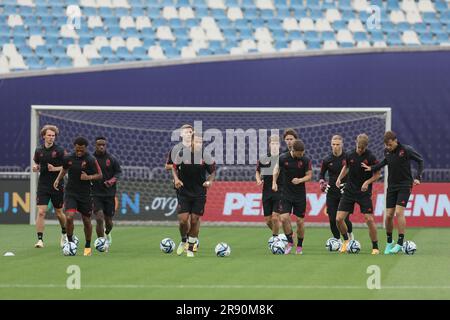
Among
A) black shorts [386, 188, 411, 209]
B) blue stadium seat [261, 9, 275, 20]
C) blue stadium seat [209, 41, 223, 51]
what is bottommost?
black shorts [386, 188, 411, 209]

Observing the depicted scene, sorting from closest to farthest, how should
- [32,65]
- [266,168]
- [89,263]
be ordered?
[89,263], [266,168], [32,65]

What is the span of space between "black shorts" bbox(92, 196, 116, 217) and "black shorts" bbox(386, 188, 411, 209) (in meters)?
5.37

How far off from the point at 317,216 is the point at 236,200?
219cm

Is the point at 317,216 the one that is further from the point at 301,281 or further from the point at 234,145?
the point at 301,281

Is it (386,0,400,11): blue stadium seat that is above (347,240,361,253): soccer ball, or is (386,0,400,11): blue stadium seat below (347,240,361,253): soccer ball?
above

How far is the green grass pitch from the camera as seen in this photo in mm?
13570

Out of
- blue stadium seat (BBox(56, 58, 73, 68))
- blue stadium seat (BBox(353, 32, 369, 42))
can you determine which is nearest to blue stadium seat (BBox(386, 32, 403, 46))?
blue stadium seat (BBox(353, 32, 369, 42))

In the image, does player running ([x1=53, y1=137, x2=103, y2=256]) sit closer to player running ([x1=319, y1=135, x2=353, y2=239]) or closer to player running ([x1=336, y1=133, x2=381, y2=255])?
player running ([x1=319, y1=135, x2=353, y2=239])

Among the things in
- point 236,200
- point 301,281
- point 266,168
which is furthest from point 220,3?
point 301,281

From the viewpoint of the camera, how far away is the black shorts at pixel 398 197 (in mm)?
19984

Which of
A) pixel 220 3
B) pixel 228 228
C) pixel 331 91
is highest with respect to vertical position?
pixel 220 3

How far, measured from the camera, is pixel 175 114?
30672mm

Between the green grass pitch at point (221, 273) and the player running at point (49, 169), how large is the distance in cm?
83

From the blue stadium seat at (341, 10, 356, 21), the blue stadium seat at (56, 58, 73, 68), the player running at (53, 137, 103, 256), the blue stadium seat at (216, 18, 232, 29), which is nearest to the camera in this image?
the player running at (53, 137, 103, 256)
